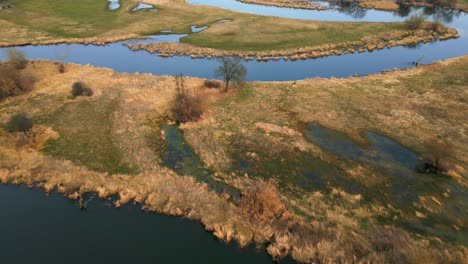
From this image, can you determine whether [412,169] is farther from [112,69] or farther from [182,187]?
[112,69]

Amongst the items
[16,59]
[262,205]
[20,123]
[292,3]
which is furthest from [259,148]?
[292,3]

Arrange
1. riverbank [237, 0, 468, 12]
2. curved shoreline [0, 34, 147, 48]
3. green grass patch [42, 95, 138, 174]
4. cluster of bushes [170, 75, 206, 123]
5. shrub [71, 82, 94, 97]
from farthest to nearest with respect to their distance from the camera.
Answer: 1. riverbank [237, 0, 468, 12]
2. curved shoreline [0, 34, 147, 48]
3. shrub [71, 82, 94, 97]
4. cluster of bushes [170, 75, 206, 123]
5. green grass patch [42, 95, 138, 174]

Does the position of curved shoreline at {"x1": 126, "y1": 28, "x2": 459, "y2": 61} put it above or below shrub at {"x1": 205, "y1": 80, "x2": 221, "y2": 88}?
above

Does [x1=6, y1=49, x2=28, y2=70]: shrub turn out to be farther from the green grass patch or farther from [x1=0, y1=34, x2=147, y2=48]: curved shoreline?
the green grass patch

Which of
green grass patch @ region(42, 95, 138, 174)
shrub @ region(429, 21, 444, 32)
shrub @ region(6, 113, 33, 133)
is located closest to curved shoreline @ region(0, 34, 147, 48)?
green grass patch @ region(42, 95, 138, 174)

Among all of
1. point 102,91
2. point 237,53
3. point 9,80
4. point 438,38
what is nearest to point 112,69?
point 102,91

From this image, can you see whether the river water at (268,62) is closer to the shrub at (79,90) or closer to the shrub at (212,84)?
the shrub at (212,84)

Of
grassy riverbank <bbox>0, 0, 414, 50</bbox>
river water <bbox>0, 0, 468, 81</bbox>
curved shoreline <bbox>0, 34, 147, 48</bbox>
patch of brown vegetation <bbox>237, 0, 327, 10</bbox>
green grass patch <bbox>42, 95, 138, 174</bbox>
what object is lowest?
green grass patch <bbox>42, 95, 138, 174</bbox>
